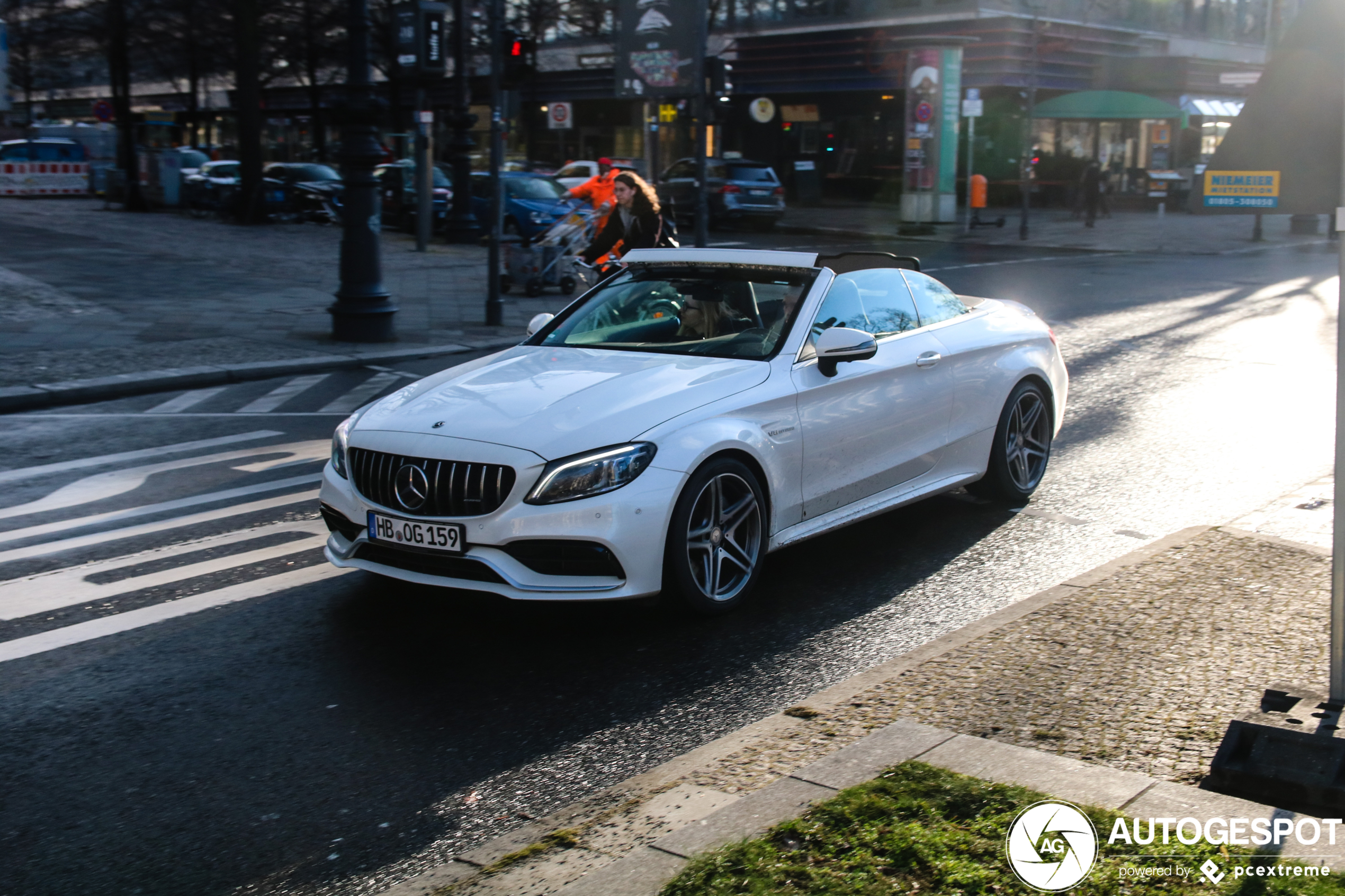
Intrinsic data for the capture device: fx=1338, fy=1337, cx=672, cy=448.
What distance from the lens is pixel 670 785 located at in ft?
12.3

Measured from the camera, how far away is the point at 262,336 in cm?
1395

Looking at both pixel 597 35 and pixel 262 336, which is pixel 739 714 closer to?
pixel 262 336

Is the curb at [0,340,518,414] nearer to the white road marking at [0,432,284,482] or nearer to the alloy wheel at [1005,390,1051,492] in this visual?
the white road marking at [0,432,284,482]

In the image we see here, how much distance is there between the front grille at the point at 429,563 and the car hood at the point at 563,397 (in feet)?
1.53

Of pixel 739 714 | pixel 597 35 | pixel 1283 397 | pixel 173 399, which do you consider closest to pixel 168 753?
pixel 739 714

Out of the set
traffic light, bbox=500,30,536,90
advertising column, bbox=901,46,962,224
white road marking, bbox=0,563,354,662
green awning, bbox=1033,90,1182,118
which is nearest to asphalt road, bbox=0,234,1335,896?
white road marking, bbox=0,563,354,662

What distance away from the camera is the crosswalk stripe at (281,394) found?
413 inches

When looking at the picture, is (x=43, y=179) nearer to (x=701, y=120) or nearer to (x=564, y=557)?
(x=701, y=120)

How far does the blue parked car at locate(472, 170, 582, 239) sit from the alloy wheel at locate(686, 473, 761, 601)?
68.0 feet

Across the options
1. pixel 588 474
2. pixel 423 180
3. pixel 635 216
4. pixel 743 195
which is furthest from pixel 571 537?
Answer: pixel 743 195

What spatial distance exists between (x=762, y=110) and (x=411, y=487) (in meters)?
41.9

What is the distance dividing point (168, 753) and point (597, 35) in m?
50.9

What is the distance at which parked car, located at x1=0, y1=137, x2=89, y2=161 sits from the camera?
47.3m

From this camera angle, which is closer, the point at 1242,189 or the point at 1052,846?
the point at 1052,846
